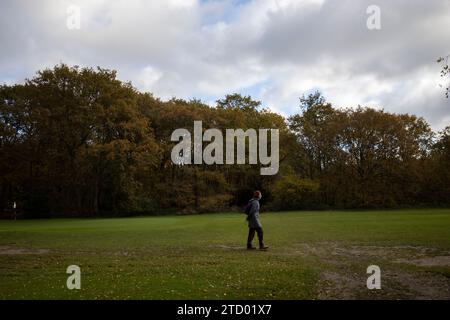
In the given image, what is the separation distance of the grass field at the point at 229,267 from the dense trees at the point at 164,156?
118ft

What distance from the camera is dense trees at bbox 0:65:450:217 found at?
59406 mm

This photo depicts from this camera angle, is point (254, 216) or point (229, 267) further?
point (254, 216)

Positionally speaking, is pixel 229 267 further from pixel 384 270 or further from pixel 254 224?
pixel 254 224

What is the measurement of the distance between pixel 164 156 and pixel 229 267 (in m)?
55.1

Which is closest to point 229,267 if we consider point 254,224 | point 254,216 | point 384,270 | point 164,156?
point 384,270

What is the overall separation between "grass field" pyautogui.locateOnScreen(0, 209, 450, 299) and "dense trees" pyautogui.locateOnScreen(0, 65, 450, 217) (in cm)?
3598

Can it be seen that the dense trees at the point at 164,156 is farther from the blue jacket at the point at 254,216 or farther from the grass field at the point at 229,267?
the blue jacket at the point at 254,216

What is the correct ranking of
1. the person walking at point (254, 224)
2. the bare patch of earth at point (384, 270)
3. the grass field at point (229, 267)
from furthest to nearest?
1. the person walking at point (254, 224)
2. the grass field at point (229, 267)
3. the bare patch of earth at point (384, 270)

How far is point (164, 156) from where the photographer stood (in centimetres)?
6919

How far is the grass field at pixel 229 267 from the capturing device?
1138 centimetres

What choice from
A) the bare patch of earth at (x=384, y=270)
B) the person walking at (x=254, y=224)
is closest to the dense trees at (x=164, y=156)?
the person walking at (x=254, y=224)

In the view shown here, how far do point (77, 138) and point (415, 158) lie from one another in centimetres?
4810

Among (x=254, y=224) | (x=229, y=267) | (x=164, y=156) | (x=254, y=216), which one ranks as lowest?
Answer: (x=229, y=267)
